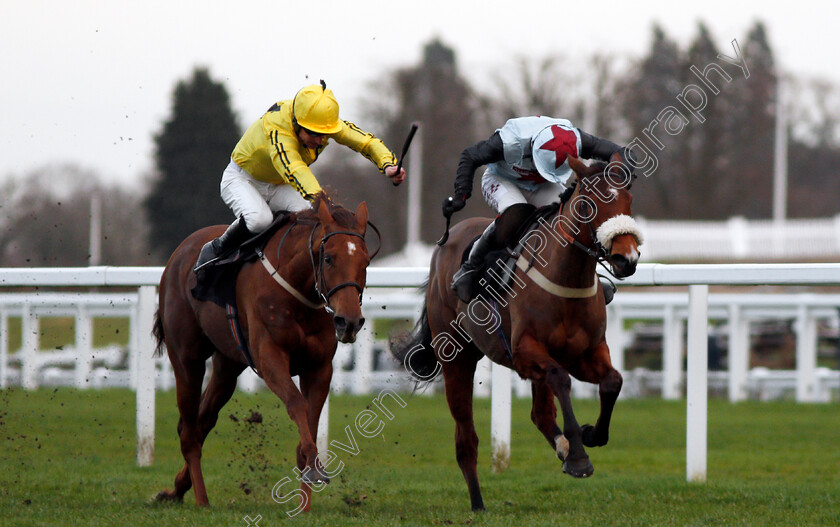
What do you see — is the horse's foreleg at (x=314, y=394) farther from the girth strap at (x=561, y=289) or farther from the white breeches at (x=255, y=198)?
the girth strap at (x=561, y=289)

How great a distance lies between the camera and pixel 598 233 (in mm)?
4477

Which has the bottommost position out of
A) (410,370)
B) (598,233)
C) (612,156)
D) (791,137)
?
(410,370)

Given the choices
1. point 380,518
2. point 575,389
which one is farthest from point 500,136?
point 575,389

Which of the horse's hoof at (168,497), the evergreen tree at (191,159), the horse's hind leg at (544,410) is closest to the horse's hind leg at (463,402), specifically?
the horse's hind leg at (544,410)

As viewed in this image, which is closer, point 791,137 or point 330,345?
point 330,345

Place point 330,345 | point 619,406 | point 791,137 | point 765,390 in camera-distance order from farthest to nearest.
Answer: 1. point 791,137
2. point 765,390
3. point 619,406
4. point 330,345

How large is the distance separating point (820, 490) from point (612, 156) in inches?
94.3

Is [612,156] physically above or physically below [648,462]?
above

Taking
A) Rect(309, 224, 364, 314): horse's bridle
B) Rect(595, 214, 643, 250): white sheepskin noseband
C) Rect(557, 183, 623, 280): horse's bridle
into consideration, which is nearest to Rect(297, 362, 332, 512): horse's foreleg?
Rect(309, 224, 364, 314): horse's bridle

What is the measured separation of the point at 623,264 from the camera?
14.2 ft

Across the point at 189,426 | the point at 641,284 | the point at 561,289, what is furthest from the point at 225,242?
the point at 641,284

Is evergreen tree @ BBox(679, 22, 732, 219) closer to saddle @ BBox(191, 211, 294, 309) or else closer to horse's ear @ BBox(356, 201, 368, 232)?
saddle @ BBox(191, 211, 294, 309)

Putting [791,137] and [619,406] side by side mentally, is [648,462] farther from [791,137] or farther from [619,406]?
[791,137]

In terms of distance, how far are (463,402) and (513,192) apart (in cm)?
117
